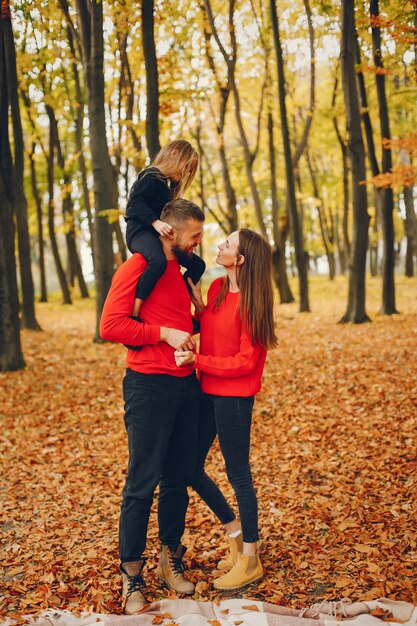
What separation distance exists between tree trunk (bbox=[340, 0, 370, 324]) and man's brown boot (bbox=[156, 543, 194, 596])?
10372mm

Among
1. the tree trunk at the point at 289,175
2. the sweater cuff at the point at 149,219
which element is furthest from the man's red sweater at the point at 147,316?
the tree trunk at the point at 289,175

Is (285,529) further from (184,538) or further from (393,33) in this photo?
(393,33)

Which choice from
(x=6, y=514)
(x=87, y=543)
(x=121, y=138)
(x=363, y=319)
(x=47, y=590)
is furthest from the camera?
(x=121, y=138)

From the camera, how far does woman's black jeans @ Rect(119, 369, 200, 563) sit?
356 cm

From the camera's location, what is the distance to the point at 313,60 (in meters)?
14.9

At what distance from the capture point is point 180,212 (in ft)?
11.9

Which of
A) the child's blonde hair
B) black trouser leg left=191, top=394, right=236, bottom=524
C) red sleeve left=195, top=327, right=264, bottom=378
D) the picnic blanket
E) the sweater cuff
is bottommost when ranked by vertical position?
the picnic blanket

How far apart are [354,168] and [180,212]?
10332 millimetres

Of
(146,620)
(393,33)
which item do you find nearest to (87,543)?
(146,620)

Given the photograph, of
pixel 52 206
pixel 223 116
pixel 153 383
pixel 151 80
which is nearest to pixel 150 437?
pixel 153 383

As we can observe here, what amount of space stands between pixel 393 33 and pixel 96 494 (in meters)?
7.46

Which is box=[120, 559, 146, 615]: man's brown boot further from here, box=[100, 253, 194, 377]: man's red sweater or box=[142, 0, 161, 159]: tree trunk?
box=[142, 0, 161, 159]: tree trunk

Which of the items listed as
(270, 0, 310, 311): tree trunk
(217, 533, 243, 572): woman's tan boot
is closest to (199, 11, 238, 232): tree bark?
(270, 0, 310, 311): tree trunk

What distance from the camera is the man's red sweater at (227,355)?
12.2ft
